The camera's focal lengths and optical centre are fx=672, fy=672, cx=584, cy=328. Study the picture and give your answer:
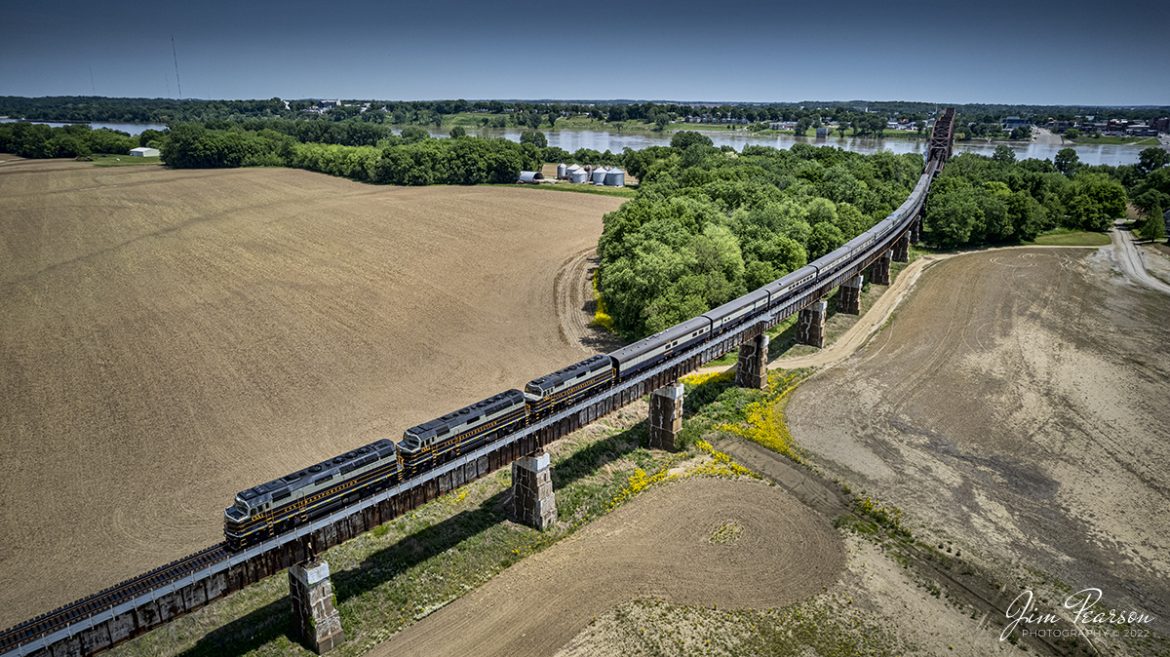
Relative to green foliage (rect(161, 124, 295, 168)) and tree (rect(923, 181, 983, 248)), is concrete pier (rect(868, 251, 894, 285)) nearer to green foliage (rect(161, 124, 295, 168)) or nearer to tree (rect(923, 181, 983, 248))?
tree (rect(923, 181, 983, 248))

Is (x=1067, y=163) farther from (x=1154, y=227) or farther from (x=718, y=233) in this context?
(x=718, y=233)

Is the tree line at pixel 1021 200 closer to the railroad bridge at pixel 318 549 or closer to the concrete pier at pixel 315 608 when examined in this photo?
the railroad bridge at pixel 318 549

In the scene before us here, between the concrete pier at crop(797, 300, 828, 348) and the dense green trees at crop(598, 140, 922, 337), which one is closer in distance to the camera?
the dense green trees at crop(598, 140, 922, 337)

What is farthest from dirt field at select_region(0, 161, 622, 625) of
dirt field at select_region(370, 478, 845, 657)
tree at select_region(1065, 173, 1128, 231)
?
tree at select_region(1065, 173, 1128, 231)

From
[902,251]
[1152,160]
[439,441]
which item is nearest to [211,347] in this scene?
[439,441]

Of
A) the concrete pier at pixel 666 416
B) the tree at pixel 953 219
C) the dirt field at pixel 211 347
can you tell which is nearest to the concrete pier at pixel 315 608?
the dirt field at pixel 211 347

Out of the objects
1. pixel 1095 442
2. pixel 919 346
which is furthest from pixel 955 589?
pixel 919 346

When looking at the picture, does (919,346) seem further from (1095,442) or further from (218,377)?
(218,377)
